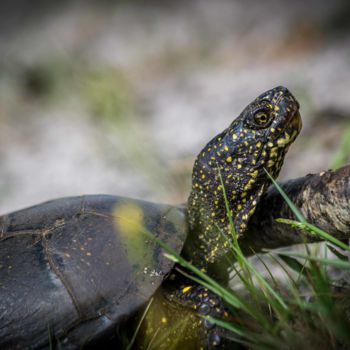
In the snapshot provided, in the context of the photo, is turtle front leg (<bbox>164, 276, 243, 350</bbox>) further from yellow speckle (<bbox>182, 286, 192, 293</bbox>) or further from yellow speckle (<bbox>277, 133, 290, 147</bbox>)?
yellow speckle (<bbox>277, 133, 290, 147</bbox>)

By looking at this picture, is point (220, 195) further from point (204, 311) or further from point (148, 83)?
point (148, 83)

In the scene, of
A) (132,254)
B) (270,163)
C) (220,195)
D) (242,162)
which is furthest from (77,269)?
(270,163)

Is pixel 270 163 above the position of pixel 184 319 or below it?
above

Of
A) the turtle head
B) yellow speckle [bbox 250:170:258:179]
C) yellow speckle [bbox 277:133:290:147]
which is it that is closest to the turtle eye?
the turtle head

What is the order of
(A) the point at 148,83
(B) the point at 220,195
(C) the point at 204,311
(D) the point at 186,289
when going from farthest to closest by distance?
(A) the point at 148,83
(B) the point at 220,195
(D) the point at 186,289
(C) the point at 204,311

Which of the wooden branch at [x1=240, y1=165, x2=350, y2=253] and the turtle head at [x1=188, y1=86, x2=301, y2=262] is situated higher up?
the turtle head at [x1=188, y1=86, x2=301, y2=262]

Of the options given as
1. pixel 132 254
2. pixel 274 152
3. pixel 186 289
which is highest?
pixel 274 152

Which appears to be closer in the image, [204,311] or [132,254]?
[204,311]
